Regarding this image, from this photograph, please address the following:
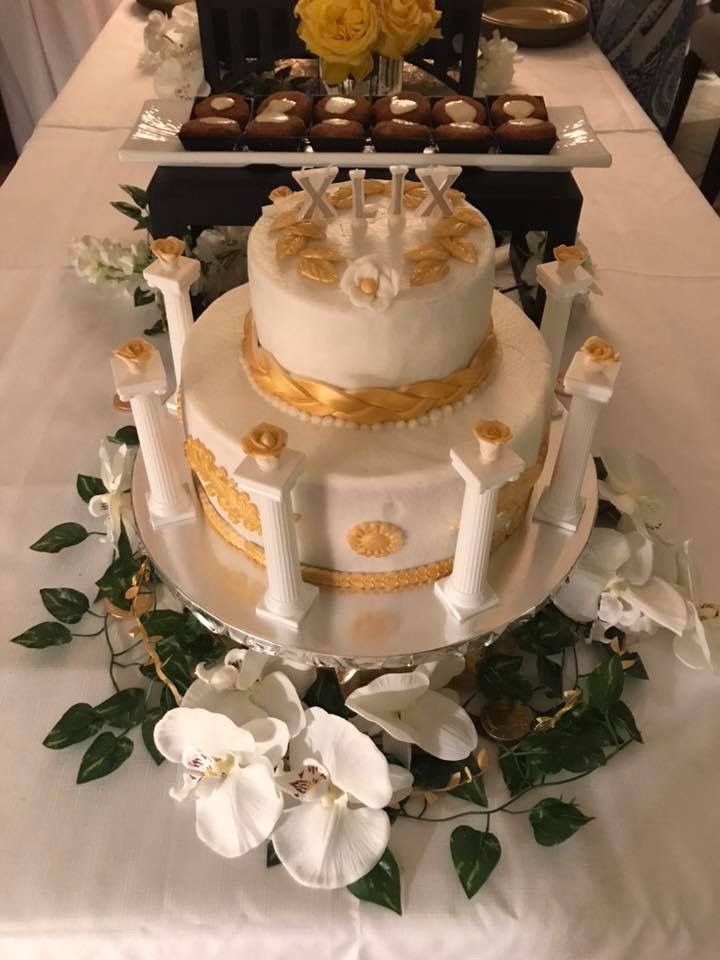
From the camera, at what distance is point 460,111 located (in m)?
1.29

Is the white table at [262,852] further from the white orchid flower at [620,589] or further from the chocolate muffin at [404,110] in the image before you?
the chocolate muffin at [404,110]

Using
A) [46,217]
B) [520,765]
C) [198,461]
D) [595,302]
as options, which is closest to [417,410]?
[198,461]

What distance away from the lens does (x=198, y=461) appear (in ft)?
2.73

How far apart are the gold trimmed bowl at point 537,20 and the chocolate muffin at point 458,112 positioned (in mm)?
1153

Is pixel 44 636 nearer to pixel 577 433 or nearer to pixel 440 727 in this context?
pixel 440 727

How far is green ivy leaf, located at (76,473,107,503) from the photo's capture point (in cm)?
111

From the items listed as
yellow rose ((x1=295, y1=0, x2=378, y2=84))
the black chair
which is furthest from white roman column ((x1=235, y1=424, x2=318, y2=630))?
the black chair

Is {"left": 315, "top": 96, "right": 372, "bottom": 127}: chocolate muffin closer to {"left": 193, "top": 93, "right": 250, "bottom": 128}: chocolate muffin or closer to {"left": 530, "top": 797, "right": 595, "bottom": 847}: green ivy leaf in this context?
{"left": 193, "top": 93, "right": 250, "bottom": 128}: chocolate muffin

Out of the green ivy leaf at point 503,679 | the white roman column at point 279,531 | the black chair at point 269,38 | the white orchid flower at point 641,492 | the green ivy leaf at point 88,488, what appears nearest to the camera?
the white roman column at point 279,531

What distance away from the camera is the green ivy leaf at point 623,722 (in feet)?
2.78

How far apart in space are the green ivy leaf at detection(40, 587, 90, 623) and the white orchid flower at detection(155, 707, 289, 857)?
26 cm

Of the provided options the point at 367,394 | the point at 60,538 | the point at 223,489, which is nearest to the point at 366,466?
the point at 367,394

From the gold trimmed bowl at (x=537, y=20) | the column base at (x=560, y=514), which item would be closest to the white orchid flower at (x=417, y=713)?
the column base at (x=560, y=514)

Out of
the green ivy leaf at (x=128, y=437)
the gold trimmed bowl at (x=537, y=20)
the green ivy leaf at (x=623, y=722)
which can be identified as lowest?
the gold trimmed bowl at (x=537, y=20)
